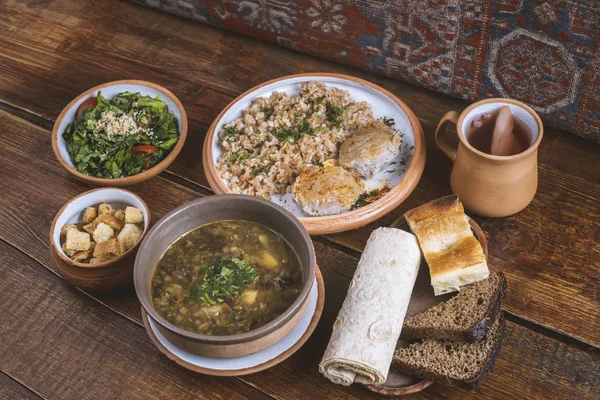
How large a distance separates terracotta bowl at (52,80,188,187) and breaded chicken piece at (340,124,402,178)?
620 mm

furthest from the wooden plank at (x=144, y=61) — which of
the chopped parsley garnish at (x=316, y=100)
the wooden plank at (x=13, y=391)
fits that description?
the wooden plank at (x=13, y=391)

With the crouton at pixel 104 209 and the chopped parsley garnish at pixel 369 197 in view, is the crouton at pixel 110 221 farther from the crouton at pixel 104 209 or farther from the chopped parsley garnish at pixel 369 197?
the chopped parsley garnish at pixel 369 197

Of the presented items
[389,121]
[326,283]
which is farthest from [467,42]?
[326,283]

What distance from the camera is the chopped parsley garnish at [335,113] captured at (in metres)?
2.52

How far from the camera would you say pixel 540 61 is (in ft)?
7.94

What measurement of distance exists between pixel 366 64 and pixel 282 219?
1.07 m

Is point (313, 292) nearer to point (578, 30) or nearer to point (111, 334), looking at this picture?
point (111, 334)

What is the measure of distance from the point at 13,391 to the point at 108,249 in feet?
1.62

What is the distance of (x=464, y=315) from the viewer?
1960mm

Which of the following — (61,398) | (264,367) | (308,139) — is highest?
(308,139)

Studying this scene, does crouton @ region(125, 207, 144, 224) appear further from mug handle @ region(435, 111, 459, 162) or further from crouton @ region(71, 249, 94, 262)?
mug handle @ region(435, 111, 459, 162)

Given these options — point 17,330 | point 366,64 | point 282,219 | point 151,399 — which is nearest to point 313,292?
point 282,219

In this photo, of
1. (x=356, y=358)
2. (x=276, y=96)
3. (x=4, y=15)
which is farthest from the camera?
(x=4, y=15)

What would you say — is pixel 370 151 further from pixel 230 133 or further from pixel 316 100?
pixel 230 133
